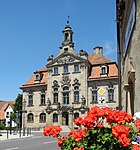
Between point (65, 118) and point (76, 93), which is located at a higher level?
point (76, 93)

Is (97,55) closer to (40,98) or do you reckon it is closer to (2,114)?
(40,98)

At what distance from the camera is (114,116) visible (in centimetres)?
414

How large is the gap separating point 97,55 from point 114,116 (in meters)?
57.5

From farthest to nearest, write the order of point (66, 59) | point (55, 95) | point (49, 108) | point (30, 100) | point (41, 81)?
point (41, 81) → point (30, 100) → point (55, 95) → point (66, 59) → point (49, 108)

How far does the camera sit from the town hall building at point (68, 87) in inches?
2111

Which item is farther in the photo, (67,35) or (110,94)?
(67,35)

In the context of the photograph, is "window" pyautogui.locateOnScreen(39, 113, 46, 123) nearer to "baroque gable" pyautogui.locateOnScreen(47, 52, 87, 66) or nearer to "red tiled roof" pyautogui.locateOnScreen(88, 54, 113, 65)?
"baroque gable" pyautogui.locateOnScreen(47, 52, 87, 66)

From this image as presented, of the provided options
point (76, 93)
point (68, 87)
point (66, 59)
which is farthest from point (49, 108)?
point (66, 59)

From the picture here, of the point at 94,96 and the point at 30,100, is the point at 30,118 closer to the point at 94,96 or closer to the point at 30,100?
→ the point at 30,100

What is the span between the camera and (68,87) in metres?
55.7

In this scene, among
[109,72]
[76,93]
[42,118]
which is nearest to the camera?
[109,72]

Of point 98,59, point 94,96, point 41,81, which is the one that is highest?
point 98,59

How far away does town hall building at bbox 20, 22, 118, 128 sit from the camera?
53.6m

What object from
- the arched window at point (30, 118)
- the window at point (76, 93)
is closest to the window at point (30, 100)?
the arched window at point (30, 118)
